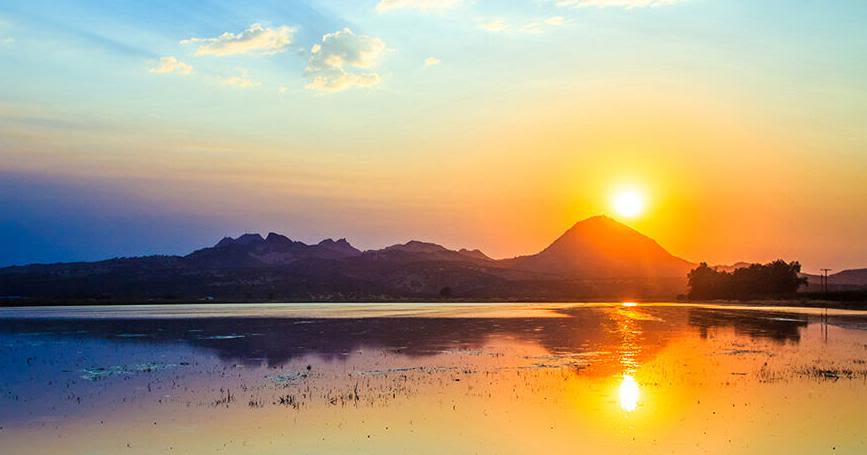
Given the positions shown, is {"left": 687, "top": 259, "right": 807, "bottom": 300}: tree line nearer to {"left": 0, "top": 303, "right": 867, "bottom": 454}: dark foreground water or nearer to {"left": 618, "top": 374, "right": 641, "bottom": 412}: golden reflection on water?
{"left": 0, "top": 303, "right": 867, "bottom": 454}: dark foreground water

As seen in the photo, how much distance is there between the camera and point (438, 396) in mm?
28797

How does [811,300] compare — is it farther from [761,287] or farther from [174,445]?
[174,445]

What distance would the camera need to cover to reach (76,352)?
157 feet

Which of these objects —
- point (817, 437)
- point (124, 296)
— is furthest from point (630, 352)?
point (124, 296)

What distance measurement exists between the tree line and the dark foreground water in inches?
4025

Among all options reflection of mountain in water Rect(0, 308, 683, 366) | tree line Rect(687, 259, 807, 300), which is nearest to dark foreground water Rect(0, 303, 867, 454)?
reflection of mountain in water Rect(0, 308, 683, 366)

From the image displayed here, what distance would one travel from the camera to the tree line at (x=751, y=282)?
149m

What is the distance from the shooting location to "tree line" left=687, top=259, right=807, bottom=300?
14938cm

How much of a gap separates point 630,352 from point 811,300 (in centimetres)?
10531

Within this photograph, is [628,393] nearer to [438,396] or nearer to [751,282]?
[438,396]

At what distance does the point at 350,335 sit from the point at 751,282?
118650 millimetres

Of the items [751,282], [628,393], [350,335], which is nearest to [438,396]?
[628,393]

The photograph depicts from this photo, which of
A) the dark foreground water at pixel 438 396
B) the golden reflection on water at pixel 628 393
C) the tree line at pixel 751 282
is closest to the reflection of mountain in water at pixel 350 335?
the dark foreground water at pixel 438 396

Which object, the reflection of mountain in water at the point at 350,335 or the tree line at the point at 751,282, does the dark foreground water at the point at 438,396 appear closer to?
the reflection of mountain in water at the point at 350,335
